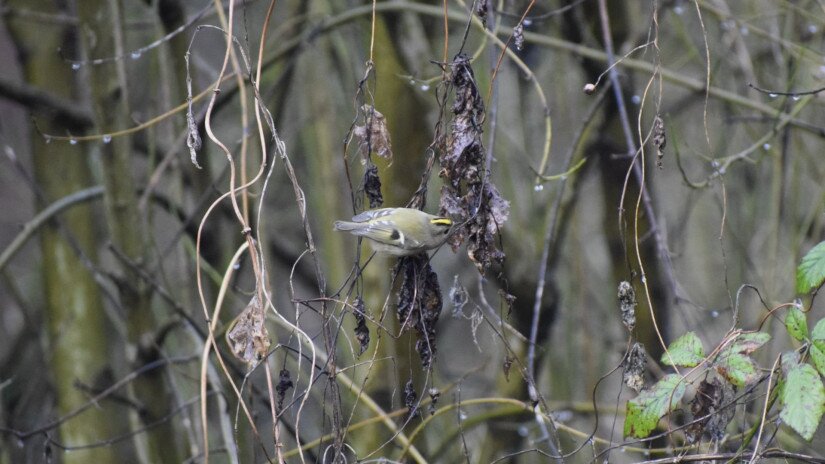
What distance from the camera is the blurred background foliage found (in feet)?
14.0

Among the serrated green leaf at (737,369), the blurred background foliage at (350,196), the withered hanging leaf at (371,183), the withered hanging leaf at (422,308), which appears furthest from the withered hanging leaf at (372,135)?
the blurred background foliage at (350,196)

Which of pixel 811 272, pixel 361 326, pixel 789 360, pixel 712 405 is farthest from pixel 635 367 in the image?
pixel 361 326

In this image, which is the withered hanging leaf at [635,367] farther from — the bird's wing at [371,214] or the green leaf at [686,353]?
Answer: the bird's wing at [371,214]

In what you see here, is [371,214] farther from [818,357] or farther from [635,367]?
[818,357]

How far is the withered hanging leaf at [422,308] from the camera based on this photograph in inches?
81.1

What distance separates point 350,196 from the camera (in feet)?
17.6

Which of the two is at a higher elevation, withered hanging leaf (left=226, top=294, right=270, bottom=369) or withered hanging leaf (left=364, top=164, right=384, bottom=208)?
withered hanging leaf (left=364, top=164, right=384, bottom=208)

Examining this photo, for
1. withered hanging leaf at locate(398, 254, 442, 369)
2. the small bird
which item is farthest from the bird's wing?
withered hanging leaf at locate(398, 254, 442, 369)

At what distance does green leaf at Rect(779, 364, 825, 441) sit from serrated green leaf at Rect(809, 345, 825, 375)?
0.02 metres

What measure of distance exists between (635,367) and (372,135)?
0.86 meters

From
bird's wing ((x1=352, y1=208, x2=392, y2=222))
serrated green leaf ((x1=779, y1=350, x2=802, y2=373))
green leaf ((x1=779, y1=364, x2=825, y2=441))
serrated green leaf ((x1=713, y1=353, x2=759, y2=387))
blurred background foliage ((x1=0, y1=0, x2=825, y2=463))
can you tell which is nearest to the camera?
green leaf ((x1=779, y1=364, x2=825, y2=441))

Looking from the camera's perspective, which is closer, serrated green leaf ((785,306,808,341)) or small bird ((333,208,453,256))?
serrated green leaf ((785,306,808,341))

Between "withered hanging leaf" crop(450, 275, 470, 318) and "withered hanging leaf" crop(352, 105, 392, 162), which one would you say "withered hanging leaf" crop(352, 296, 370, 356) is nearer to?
"withered hanging leaf" crop(450, 275, 470, 318)

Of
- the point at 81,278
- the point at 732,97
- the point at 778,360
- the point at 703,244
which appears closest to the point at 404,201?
the point at 732,97
